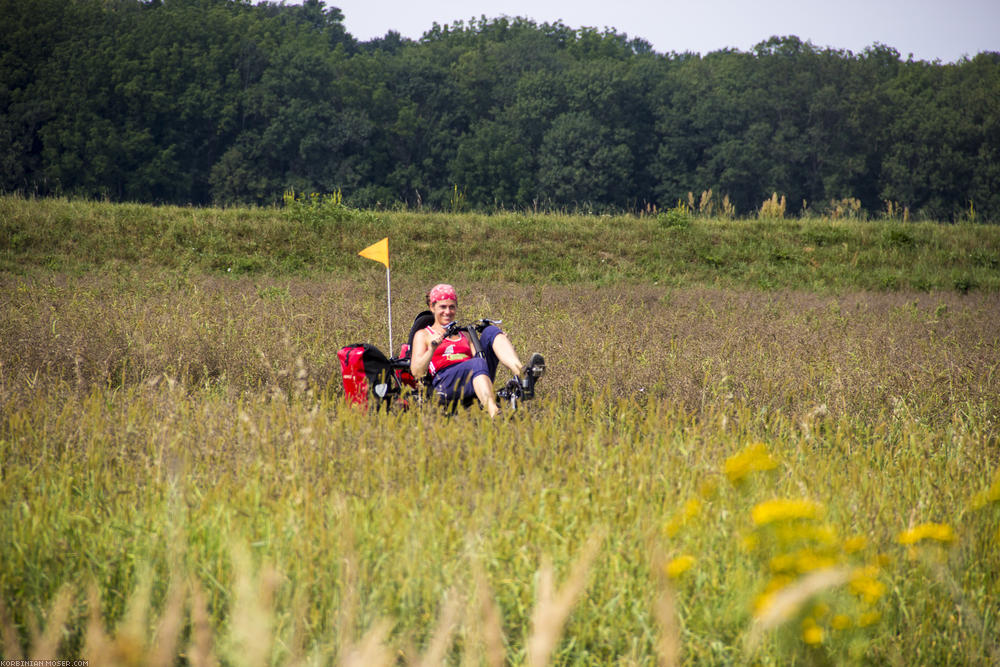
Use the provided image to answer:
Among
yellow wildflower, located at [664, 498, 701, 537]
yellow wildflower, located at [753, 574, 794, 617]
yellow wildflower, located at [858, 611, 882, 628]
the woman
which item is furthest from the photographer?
the woman

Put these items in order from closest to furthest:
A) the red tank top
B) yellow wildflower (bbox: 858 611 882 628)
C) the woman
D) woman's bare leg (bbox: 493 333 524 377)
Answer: yellow wildflower (bbox: 858 611 882 628) → the woman → woman's bare leg (bbox: 493 333 524 377) → the red tank top

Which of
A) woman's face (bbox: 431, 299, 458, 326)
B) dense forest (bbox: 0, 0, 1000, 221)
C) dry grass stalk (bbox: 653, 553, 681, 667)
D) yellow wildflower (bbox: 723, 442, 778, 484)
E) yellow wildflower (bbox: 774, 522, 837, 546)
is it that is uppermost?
dense forest (bbox: 0, 0, 1000, 221)

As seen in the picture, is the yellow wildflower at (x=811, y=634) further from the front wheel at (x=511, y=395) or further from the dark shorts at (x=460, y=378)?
the dark shorts at (x=460, y=378)

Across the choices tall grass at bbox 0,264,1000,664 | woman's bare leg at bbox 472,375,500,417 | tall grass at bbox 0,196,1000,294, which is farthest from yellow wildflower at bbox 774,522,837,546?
tall grass at bbox 0,196,1000,294

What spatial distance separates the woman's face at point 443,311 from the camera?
20.1 feet

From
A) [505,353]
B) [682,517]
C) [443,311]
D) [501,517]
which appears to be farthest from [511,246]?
[682,517]

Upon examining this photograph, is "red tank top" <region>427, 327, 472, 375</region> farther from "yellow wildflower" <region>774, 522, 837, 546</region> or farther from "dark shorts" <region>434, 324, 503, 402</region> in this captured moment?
"yellow wildflower" <region>774, 522, 837, 546</region>

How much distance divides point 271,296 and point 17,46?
35864 mm

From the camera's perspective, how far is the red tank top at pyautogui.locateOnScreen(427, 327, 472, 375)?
6.06 meters

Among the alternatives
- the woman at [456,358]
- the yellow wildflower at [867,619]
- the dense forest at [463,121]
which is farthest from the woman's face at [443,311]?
the dense forest at [463,121]

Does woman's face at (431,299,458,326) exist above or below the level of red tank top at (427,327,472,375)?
above

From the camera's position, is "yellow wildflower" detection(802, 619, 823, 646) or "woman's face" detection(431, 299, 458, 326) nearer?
"yellow wildflower" detection(802, 619, 823, 646)

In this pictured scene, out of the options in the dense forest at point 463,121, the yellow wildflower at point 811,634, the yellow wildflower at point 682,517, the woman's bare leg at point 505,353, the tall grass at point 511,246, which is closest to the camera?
the yellow wildflower at point 811,634

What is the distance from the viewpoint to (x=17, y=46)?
38.8 metres
